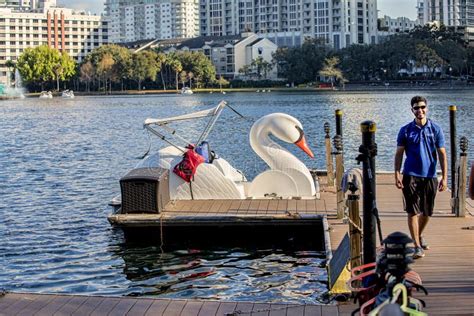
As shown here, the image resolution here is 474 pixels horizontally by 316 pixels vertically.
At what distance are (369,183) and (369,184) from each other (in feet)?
0.03

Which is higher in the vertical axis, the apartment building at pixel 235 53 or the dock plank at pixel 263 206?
the apartment building at pixel 235 53

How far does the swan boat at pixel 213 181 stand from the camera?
15.1 meters

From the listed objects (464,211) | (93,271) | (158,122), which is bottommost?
(93,271)

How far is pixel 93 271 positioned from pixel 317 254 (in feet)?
12.6

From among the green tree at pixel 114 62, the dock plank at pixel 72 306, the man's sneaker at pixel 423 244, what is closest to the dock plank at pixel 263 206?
the man's sneaker at pixel 423 244

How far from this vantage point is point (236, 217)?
1468cm

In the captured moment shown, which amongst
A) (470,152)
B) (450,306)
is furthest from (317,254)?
(470,152)

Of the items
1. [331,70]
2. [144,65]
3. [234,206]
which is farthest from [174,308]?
[144,65]

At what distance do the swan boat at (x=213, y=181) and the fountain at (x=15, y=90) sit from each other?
546ft

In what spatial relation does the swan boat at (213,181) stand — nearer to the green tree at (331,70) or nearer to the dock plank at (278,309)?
the dock plank at (278,309)

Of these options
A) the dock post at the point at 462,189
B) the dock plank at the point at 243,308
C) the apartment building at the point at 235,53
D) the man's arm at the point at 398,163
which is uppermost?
the apartment building at the point at 235,53

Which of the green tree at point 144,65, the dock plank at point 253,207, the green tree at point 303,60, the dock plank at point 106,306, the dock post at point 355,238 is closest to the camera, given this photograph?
the dock plank at point 106,306

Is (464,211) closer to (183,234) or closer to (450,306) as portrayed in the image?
(183,234)

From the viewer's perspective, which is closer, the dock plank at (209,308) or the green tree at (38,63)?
the dock plank at (209,308)
